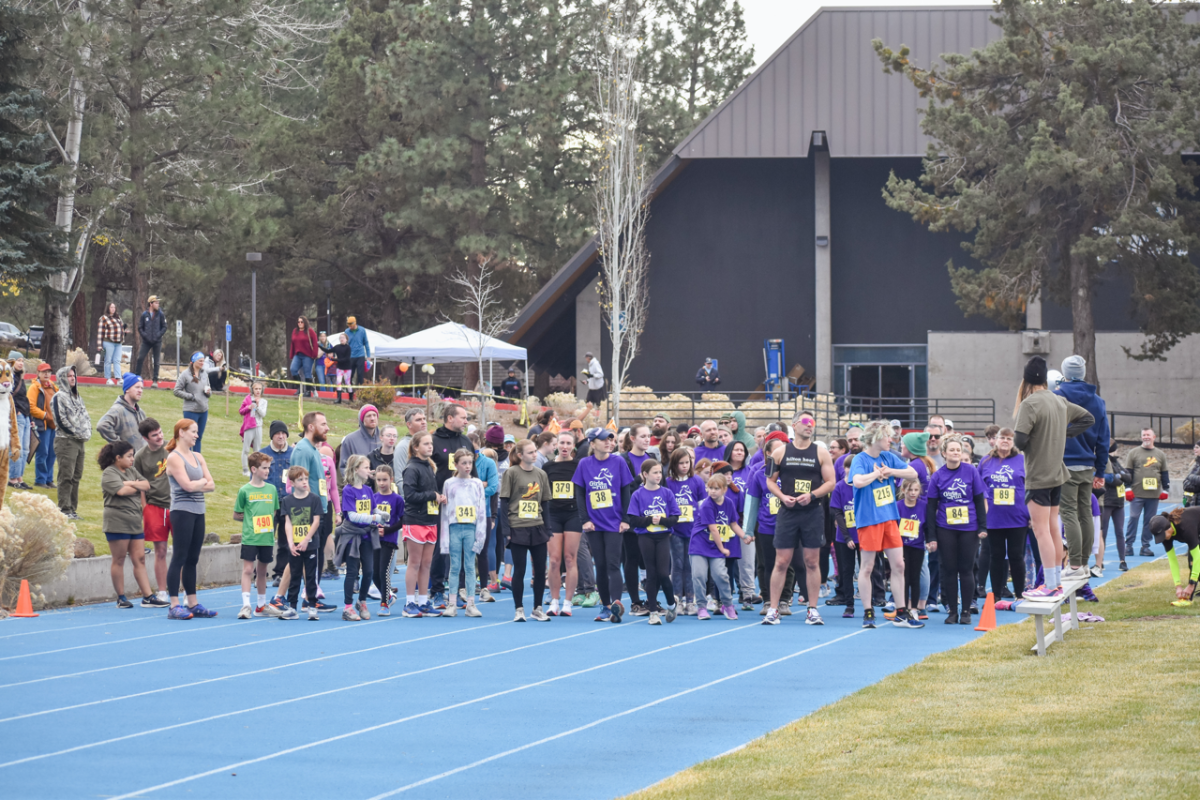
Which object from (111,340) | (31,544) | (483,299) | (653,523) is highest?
(483,299)

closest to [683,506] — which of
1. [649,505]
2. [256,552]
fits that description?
[649,505]

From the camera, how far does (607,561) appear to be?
1320cm

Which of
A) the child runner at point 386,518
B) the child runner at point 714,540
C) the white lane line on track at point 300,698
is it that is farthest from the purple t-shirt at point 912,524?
the child runner at point 386,518

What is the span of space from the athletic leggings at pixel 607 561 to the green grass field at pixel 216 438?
6.24 metres

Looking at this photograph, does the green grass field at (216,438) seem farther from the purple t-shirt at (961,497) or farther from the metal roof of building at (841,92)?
the metal roof of building at (841,92)

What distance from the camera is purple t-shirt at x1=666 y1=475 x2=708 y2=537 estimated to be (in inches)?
520

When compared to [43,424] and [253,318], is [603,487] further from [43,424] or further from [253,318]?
[253,318]

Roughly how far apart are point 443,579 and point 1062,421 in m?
6.74

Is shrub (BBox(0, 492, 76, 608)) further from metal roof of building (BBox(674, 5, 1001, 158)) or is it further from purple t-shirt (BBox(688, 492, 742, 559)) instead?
metal roof of building (BBox(674, 5, 1001, 158))

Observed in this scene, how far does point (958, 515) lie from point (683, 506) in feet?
8.63

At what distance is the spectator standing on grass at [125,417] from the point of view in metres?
14.6

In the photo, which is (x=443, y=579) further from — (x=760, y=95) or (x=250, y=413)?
(x=760, y=95)

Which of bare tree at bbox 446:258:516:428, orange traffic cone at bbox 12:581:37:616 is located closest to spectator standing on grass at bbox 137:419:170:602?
orange traffic cone at bbox 12:581:37:616

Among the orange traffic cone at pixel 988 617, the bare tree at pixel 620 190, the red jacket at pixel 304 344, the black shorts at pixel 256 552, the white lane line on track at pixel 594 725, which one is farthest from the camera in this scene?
the bare tree at pixel 620 190
